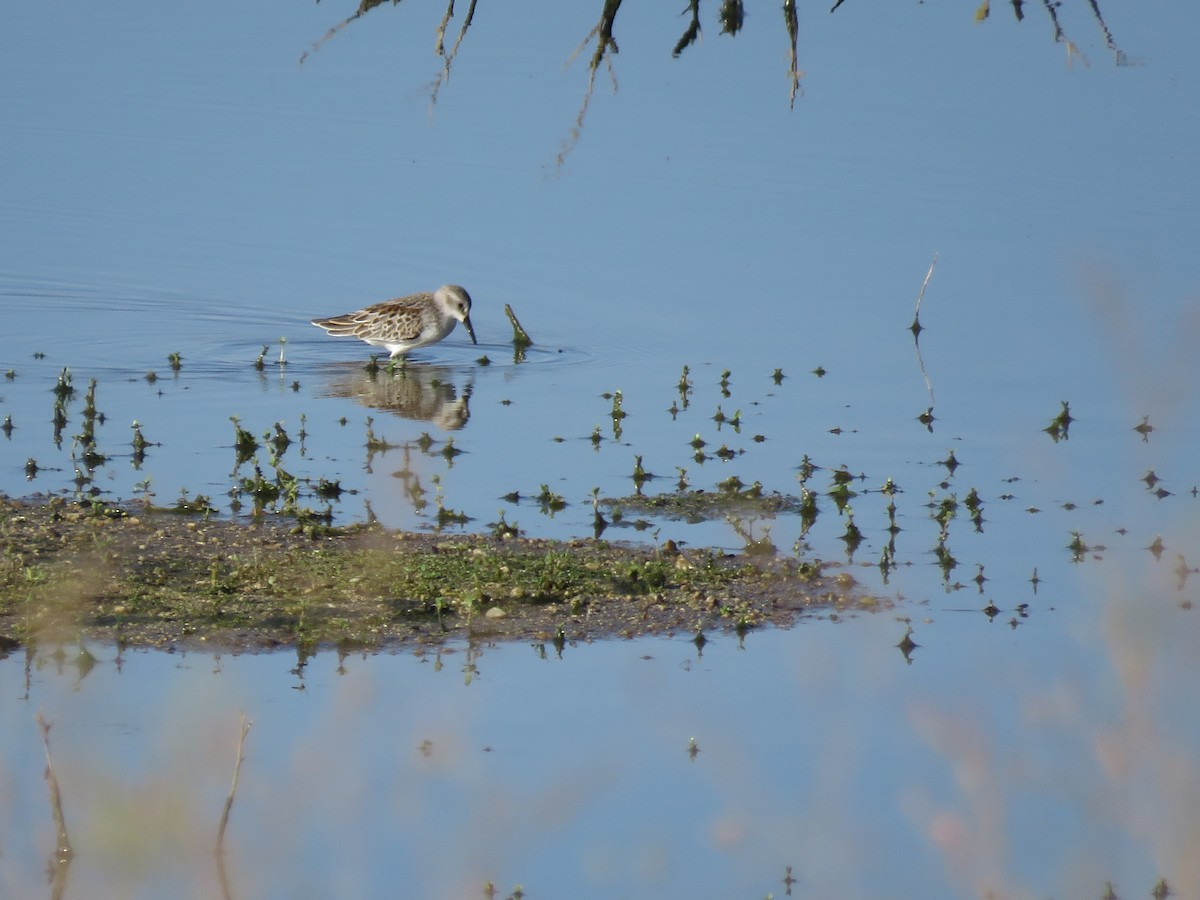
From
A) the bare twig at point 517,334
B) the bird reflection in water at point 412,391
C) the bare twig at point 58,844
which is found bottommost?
the bare twig at point 58,844

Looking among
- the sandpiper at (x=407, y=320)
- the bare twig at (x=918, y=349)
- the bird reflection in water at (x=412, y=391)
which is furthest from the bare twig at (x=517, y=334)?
the bare twig at (x=918, y=349)

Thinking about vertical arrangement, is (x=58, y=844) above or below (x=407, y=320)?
below

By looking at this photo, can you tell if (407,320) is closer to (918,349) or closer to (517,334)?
(517,334)

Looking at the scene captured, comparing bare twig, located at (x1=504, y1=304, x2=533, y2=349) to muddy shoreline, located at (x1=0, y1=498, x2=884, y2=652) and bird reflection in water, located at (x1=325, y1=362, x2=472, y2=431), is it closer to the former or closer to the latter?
bird reflection in water, located at (x1=325, y1=362, x2=472, y2=431)

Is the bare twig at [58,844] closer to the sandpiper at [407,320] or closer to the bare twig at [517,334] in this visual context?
the sandpiper at [407,320]

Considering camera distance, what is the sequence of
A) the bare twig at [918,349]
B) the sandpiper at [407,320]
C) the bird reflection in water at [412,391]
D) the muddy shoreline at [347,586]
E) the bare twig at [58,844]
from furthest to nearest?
the sandpiper at [407,320] → the bird reflection in water at [412,391] → the bare twig at [918,349] → the muddy shoreline at [347,586] → the bare twig at [58,844]

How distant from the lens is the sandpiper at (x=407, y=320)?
48.9 feet

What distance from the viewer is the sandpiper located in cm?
1491

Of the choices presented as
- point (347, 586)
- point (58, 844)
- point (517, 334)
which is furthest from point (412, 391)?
point (58, 844)

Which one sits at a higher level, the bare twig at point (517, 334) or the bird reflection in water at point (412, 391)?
the bare twig at point (517, 334)

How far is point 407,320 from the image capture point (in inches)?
587

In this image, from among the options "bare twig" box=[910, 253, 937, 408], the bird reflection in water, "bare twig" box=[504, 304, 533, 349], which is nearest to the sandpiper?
the bird reflection in water

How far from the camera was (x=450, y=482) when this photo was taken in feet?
36.7

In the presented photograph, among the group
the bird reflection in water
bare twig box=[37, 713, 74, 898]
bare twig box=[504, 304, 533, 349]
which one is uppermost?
bare twig box=[504, 304, 533, 349]
